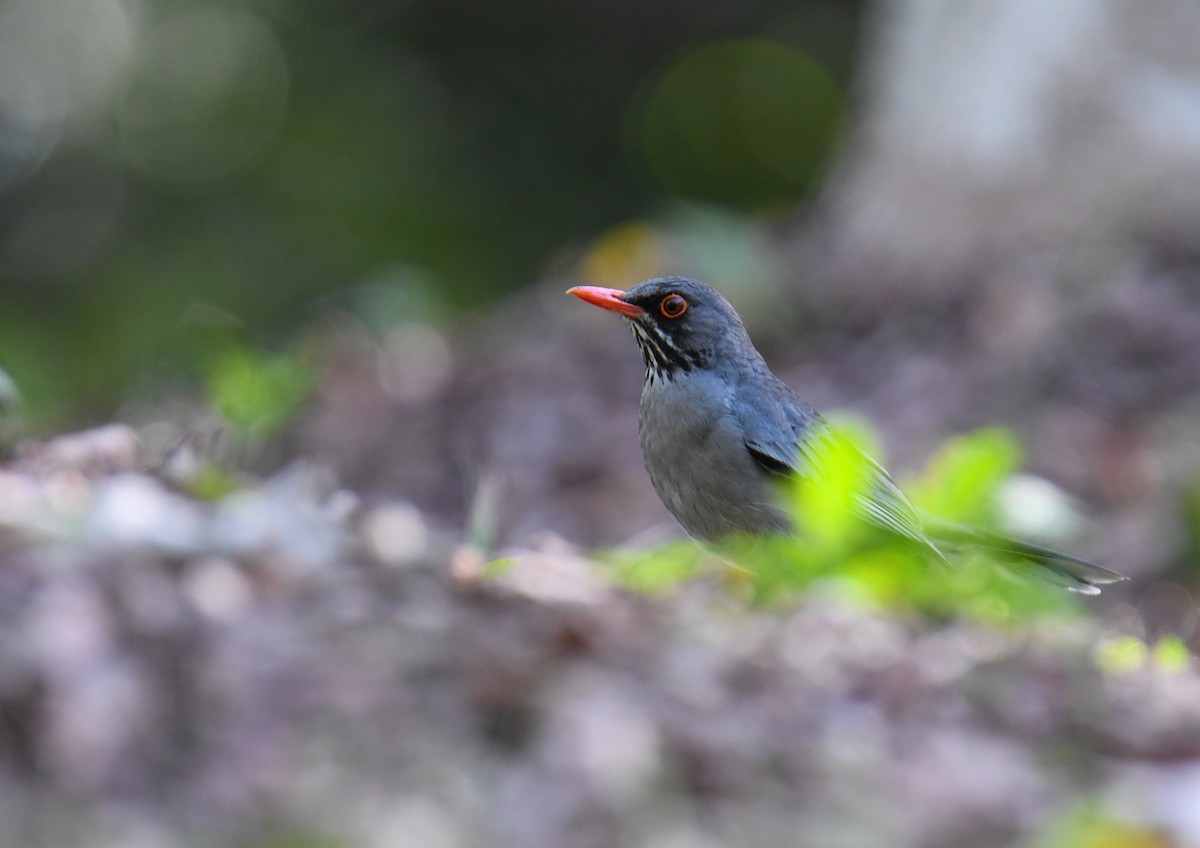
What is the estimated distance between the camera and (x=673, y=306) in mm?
5316

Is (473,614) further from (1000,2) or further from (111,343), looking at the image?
(111,343)

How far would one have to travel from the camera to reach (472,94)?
15109mm

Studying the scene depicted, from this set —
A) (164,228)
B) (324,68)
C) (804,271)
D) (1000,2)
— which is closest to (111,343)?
(164,228)

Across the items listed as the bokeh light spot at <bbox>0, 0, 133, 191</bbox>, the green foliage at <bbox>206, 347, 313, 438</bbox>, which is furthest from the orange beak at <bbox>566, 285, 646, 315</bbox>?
the bokeh light spot at <bbox>0, 0, 133, 191</bbox>

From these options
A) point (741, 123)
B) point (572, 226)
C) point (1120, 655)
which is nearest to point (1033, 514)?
point (1120, 655)

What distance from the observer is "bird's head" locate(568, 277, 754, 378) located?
17.3 feet

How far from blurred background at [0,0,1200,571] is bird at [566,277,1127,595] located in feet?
2.45

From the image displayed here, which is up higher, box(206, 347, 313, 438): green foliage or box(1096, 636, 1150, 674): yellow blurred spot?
box(206, 347, 313, 438): green foliage

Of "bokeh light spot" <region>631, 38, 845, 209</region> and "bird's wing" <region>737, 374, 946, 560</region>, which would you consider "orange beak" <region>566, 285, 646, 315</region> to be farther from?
"bokeh light spot" <region>631, 38, 845, 209</region>

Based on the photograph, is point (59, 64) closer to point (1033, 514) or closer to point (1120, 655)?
point (1033, 514)

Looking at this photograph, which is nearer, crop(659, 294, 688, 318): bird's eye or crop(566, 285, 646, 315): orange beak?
crop(566, 285, 646, 315): orange beak

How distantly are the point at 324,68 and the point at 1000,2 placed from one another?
8.00 meters

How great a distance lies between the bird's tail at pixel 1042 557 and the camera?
15.3 feet

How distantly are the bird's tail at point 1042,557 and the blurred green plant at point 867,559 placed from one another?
53 mm
